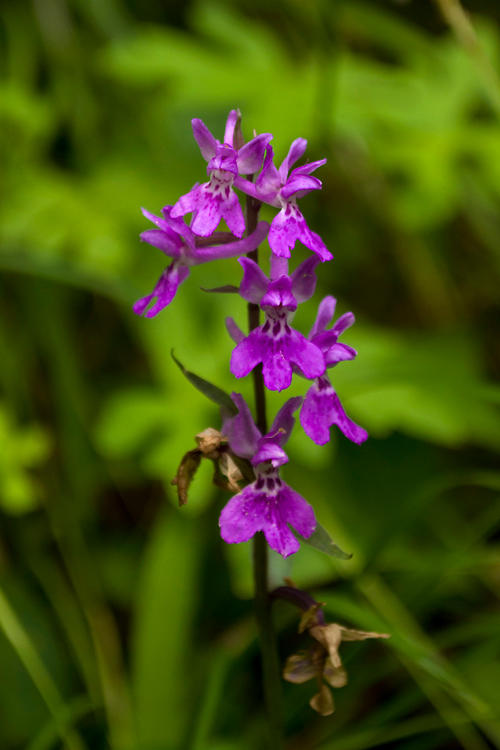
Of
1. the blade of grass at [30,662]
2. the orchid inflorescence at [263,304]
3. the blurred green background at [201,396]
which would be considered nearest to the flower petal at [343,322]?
the orchid inflorescence at [263,304]

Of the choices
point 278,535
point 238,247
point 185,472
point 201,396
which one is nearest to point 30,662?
point 201,396

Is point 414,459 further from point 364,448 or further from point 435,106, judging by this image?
point 435,106

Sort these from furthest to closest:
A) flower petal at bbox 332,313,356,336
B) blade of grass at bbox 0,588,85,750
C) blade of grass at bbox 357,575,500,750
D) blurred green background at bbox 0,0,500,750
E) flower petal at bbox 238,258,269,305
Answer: blurred green background at bbox 0,0,500,750 → blade of grass at bbox 0,588,85,750 → blade of grass at bbox 357,575,500,750 → flower petal at bbox 332,313,356,336 → flower petal at bbox 238,258,269,305

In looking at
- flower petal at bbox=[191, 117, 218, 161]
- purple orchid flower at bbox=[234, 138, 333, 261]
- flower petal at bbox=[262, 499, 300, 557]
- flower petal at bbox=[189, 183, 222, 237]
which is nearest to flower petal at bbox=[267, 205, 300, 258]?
purple orchid flower at bbox=[234, 138, 333, 261]

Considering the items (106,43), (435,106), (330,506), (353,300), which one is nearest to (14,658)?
(330,506)

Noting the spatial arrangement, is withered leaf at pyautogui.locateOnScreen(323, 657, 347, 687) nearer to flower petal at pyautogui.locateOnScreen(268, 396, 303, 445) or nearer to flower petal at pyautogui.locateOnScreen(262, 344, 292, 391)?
flower petal at pyautogui.locateOnScreen(268, 396, 303, 445)

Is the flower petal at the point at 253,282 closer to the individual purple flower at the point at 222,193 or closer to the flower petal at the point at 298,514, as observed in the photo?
the individual purple flower at the point at 222,193
